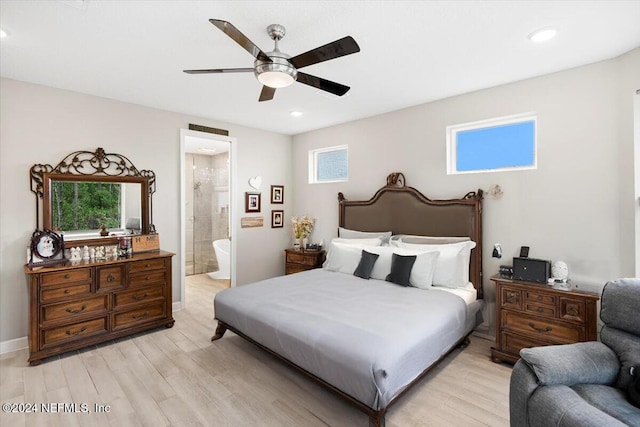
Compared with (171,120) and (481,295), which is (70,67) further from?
(481,295)

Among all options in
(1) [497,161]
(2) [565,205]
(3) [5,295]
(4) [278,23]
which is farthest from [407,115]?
(3) [5,295]

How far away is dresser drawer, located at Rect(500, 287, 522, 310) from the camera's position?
2.71 meters

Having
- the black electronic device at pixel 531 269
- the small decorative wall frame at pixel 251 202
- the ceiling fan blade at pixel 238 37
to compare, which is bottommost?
the black electronic device at pixel 531 269

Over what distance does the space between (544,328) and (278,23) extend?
3.21 metres

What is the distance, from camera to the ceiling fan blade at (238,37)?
156cm

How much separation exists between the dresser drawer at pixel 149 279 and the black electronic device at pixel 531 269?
3.77m

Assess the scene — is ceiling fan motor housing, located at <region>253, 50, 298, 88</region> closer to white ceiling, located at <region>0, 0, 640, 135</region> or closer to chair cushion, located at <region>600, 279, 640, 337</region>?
white ceiling, located at <region>0, 0, 640, 135</region>

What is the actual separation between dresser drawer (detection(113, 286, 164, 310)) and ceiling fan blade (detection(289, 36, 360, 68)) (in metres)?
2.96

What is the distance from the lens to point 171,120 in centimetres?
414

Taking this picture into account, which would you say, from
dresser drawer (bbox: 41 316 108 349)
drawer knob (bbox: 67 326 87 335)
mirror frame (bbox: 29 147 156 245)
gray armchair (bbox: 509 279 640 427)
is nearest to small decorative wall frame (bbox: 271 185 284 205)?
mirror frame (bbox: 29 147 156 245)

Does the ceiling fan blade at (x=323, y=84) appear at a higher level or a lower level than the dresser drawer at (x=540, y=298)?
higher

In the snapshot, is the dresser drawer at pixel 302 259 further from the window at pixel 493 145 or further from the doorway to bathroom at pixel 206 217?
the window at pixel 493 145

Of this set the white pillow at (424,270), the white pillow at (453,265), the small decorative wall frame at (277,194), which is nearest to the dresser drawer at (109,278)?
the small decorative wall frame at (277,194)

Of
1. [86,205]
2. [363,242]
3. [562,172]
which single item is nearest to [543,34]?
[562,172]
